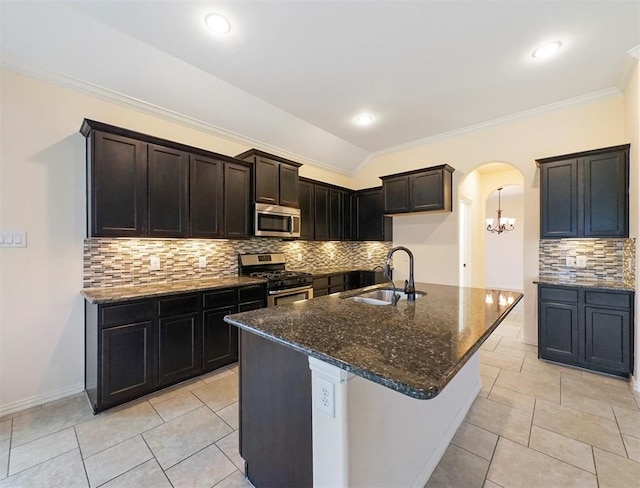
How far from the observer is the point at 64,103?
8.53ft

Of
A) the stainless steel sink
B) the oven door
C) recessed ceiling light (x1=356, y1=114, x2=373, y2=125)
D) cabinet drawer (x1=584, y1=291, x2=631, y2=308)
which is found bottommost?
the oven door

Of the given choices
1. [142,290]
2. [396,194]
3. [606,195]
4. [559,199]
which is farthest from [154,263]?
[606,195]

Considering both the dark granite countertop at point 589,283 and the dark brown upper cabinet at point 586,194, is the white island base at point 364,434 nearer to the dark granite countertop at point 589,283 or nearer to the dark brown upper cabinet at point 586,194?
the dark granite countertop at point 589,283

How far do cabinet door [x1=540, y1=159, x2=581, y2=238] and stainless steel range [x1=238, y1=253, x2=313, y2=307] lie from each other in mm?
3043

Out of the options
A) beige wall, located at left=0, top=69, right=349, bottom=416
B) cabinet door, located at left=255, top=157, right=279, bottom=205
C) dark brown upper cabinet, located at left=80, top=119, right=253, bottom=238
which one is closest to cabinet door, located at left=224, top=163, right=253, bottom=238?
dark brown upper cabinet, located at left=80, top=119, right=253, bottom=238

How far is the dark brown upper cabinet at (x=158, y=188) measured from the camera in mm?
2492

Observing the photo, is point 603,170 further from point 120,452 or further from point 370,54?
point 120,452

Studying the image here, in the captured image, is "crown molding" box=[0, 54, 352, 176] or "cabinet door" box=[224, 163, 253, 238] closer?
"crown molding" box=[0, 54, 352, 176]

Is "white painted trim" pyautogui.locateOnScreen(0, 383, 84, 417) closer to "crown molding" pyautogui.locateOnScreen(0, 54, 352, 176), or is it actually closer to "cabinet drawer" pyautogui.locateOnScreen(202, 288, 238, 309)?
"cabinet drawer" pyautogui.locateOnScreen(202, 288, 238, 309)

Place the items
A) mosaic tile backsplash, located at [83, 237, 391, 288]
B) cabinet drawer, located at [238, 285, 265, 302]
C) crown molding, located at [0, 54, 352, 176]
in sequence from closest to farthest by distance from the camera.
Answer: crown molding, located at [0, 54, 352, 176], mosaic tile backsplash, located at [83, 237, 391, 288], cabinet drawer, located at [238, 285, 265, 302]

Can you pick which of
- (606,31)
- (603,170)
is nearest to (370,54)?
(606,31)

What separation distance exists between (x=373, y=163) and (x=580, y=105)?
2.99 metres

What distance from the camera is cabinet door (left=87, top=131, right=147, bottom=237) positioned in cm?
246

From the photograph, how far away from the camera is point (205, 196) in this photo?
3209 mm
